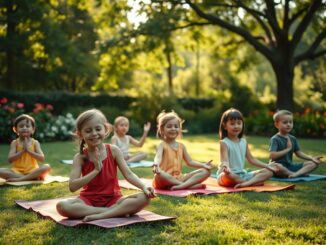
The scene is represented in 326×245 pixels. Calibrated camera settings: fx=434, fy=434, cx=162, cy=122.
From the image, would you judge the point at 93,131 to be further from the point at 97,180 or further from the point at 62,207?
the point at 62,207

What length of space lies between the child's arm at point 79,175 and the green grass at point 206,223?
437 millimetres

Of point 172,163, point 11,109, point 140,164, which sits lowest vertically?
point 140,164

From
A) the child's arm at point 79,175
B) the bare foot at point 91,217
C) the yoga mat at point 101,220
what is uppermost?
the child's arm at point 79,175

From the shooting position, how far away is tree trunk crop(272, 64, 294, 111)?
18.3 metres

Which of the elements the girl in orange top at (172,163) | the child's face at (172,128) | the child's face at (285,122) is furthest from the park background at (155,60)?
the child's face at (172,128)

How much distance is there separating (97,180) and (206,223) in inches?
49.4

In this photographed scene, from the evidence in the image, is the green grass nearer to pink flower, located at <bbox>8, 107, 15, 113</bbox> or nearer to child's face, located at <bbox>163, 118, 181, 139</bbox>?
child's face, located at <bbox>163, 118, 181, 139</bbox>

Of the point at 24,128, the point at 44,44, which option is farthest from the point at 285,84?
the point at 44,44

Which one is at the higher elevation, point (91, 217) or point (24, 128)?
point (24, 128)

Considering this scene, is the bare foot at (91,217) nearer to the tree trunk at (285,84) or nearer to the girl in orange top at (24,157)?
the girl in orange top at (24,157)

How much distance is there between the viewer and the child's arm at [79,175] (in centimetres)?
445

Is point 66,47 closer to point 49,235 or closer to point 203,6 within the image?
point 203,6

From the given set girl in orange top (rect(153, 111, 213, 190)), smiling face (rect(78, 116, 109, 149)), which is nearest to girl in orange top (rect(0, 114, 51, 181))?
girl in orange top (rect(153, 111, 213, 190))

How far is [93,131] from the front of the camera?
Result: 4539mm
